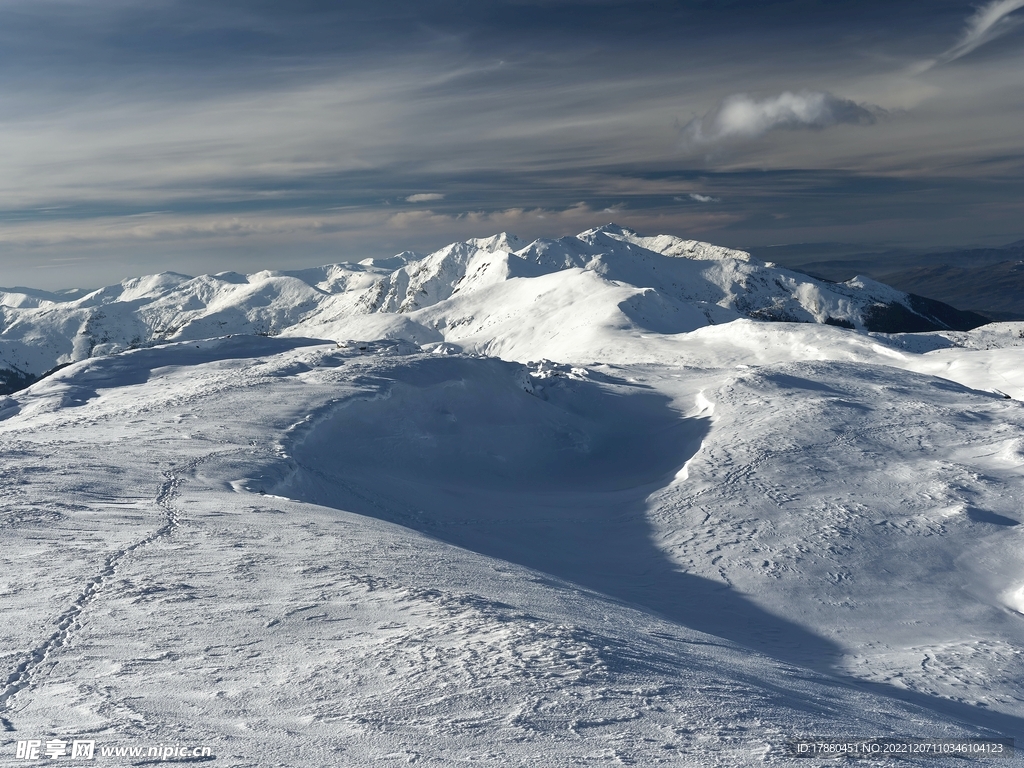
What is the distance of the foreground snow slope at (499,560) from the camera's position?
8.76 m

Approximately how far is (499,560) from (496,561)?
0.50 meters

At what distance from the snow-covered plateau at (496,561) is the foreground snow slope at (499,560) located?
0.08 m

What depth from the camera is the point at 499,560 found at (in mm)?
18125

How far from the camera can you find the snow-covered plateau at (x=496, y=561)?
341 inches

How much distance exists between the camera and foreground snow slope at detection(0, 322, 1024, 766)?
345 inches

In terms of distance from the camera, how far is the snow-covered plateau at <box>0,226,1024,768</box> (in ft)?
28.4

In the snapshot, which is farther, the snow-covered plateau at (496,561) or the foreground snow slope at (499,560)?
the foreground snow slope at (499,560)

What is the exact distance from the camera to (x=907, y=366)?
226 ft

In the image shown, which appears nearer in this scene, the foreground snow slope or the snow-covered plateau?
the snow-covered plateau

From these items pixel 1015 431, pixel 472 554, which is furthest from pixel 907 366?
pixel 472 554

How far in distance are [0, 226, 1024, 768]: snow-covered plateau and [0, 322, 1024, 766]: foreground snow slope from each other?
8 cm

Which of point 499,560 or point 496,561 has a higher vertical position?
point 496,561

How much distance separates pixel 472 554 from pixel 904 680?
35.7 feet

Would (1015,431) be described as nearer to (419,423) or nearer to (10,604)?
(419,423)
